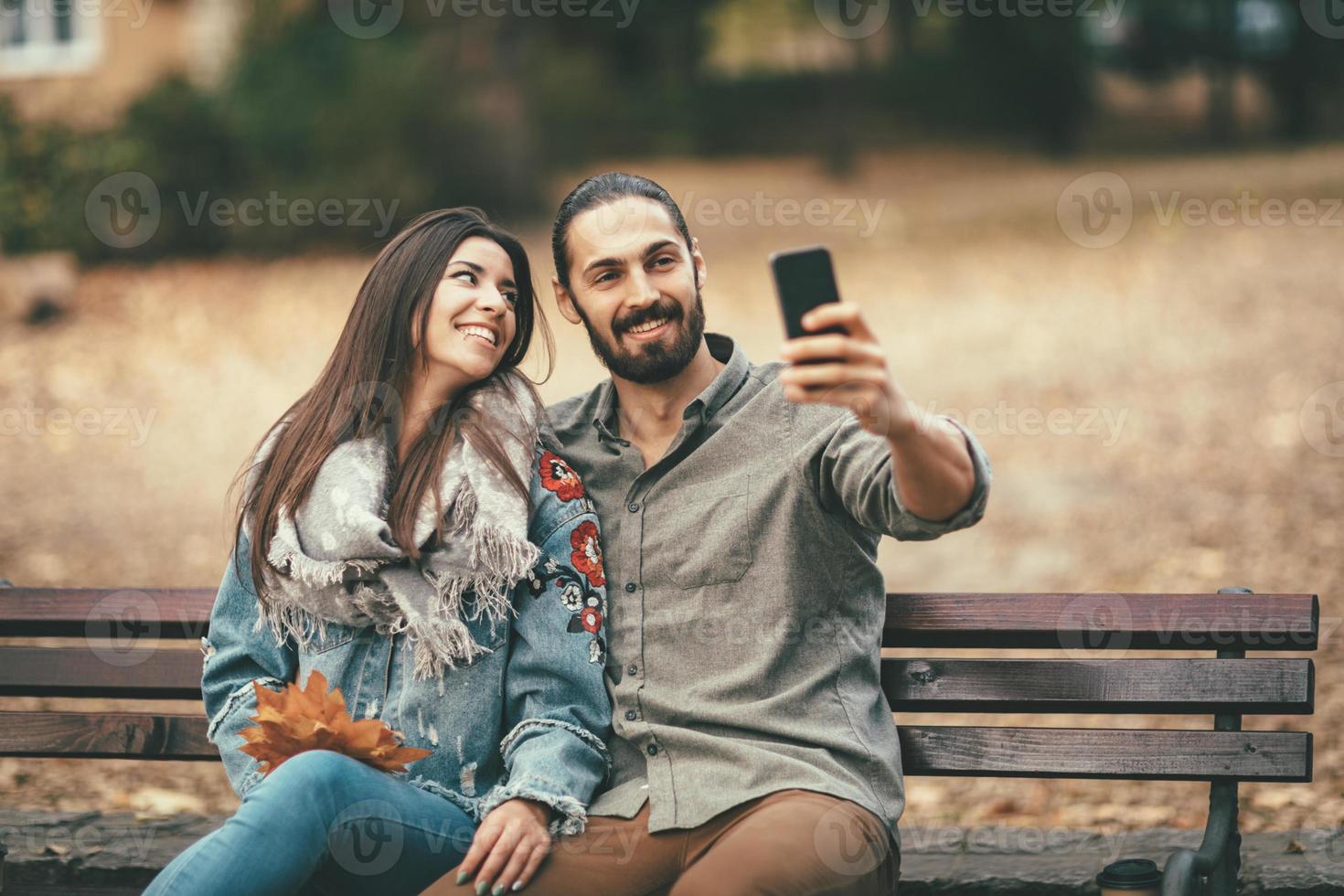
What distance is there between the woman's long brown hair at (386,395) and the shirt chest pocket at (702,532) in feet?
1.28

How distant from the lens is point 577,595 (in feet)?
10.6

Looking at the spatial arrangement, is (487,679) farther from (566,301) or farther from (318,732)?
(566,301)

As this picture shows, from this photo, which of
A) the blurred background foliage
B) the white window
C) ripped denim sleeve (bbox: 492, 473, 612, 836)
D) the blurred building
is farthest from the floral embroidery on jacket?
the white window

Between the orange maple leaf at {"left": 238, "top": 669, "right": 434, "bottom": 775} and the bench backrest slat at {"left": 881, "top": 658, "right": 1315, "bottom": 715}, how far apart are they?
112 centimetres

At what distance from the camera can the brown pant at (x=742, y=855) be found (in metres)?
2.78

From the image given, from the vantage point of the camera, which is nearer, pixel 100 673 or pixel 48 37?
pixel 100 673

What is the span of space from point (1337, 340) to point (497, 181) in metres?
10.5

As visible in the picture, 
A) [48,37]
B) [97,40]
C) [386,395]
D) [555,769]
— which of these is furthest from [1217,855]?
[48,37]

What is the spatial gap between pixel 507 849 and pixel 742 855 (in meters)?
0.48

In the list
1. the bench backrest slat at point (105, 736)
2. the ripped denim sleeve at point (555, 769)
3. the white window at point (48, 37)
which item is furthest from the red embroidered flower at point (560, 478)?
the white window at point (48, 37)

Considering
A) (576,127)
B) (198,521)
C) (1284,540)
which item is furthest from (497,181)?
(1284,540)

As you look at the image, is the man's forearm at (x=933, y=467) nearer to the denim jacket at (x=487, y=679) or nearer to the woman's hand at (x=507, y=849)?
the denim jacket at (x=487, y=679)

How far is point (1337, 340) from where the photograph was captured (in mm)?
10828

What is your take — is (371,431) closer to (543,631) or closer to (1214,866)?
(543,631)
